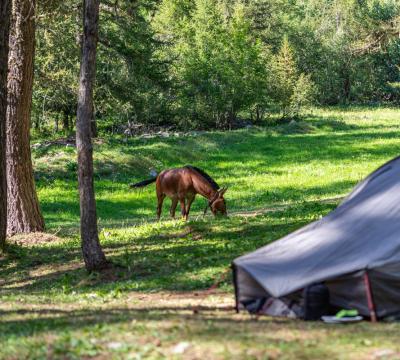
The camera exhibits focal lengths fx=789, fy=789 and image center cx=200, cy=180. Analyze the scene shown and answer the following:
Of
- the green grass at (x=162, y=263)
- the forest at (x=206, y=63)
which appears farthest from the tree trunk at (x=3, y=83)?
the forest at (x=206, y=63)

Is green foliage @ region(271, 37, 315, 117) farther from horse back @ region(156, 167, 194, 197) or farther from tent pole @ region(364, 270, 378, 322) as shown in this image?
tent pole @ region(364, 270, 378, 322)

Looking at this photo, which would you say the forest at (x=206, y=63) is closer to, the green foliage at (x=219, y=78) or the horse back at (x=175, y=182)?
the green foliage at (x=219, y=78)

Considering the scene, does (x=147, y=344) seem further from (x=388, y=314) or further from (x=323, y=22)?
(x=323, y=22)

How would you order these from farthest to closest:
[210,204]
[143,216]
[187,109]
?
[187,109] → [143,216] → [210,204]

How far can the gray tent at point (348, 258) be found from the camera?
852 centimetres

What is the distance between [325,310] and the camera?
28.1 feet

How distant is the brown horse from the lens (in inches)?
727

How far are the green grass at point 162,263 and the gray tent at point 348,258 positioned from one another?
1.84ft

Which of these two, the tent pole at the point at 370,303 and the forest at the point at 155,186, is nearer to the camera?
the forest at the point at 155,186

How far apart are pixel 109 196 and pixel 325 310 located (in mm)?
19581

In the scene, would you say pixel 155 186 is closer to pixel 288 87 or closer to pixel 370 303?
pixel 370 303

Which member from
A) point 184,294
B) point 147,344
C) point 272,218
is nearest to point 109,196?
point 272,218

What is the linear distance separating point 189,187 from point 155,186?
8584 millimetres

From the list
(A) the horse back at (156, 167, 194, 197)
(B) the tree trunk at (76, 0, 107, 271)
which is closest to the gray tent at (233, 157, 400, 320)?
(B) the tree trunk at (76, 0, 107, 271)
